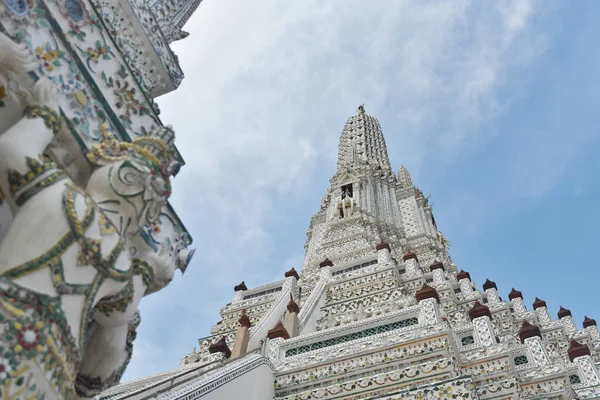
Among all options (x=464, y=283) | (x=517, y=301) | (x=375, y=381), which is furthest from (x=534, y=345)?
(x=517, y=301)

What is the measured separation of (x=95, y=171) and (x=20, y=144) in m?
0.36

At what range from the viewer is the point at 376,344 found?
22.1 feet

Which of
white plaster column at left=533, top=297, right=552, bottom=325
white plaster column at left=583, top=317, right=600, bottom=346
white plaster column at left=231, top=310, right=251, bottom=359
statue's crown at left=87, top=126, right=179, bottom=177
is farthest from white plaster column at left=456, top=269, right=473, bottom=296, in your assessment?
statue's crown at left=87, top=126, right=179, bottom=177

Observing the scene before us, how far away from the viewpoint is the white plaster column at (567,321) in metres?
13.4

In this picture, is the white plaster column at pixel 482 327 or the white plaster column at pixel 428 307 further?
the white plaster column at pixel 482 327

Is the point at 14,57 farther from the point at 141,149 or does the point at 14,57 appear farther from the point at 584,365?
the point at 584,365

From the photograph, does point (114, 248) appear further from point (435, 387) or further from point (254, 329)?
point (254, 329)

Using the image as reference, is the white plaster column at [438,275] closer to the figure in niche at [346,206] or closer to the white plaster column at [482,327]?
the white plaster column at [482,327]

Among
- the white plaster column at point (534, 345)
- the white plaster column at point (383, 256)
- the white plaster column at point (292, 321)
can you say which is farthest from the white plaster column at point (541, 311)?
the white plaster column at point (292, 321)

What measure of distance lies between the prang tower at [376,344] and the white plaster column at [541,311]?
53 mm

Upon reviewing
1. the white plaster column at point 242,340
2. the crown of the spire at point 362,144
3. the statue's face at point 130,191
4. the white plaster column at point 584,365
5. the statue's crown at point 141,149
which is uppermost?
the crown of the spire at point 362,144

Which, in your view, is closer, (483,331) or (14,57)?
(14,57)

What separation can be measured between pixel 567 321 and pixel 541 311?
2.12 feet

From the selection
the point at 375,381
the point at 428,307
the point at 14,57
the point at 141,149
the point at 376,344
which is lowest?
the point at 141,149
